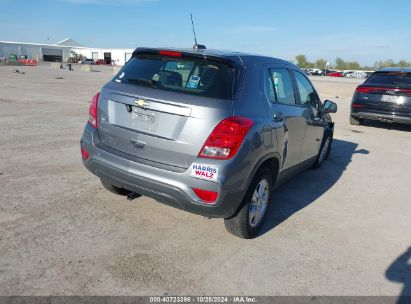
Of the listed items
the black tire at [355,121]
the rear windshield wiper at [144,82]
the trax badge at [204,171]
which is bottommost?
the black tire at [355,121]

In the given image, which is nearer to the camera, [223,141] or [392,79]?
[223,141]

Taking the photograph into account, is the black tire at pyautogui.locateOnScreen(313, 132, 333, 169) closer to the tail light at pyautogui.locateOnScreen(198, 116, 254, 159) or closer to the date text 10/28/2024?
the tail light at pyautogui.locateOnScreen(198, 116, 254, 159)

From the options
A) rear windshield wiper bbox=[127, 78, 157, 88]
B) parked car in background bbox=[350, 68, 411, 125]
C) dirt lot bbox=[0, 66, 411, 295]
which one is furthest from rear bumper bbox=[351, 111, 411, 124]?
rear windshield wiper bbox=[127, 78, 157, 88]

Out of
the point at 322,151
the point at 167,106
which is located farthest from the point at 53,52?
the point at 167,106

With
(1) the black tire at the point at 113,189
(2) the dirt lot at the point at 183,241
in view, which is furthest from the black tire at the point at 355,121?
(1) the black tire at the point at 113,189

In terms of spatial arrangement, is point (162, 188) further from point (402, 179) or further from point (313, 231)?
point (402, 179)

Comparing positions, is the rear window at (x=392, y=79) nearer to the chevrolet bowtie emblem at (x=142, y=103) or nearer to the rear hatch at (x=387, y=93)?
the rear hatch at (x=387, y=93)

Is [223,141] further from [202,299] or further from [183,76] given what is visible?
[202,299]

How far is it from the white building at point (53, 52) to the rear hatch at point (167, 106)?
9173 cm

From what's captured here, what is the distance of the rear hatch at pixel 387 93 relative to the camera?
374 inches

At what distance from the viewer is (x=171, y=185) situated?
125 inches

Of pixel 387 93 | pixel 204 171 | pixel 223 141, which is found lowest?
pixel 204 171

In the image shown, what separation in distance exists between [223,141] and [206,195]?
0.47 m

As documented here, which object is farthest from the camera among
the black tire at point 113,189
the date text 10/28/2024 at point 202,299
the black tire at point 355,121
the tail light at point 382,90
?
the black tire at point 355,121
